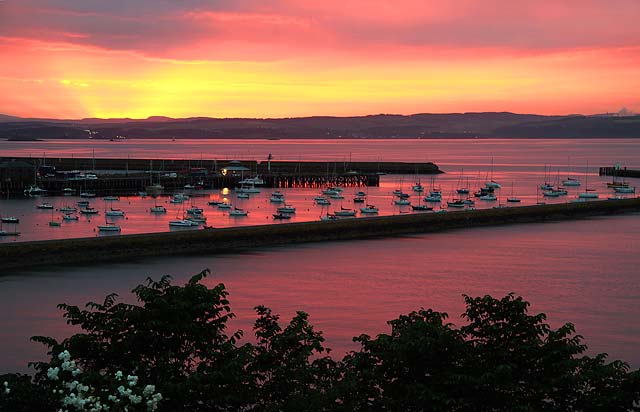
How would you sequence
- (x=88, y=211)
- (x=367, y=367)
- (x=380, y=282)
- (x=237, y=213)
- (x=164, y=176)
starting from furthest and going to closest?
(x=164, y=176)
(x=237, y=213)
(x=88, y=211)
(x=380, y=282)
(x=367, y=367)

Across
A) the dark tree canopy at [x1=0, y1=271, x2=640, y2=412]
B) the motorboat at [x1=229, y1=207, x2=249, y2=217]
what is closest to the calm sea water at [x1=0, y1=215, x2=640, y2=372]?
the dark tree canopy at [x1=0, y1=271, x2=640, y2=412]

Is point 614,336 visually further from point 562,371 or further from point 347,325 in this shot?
point 562,371

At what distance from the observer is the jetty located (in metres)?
62.3

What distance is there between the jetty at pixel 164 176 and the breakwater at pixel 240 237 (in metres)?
29.5

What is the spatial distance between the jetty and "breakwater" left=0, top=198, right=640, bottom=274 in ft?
96.8

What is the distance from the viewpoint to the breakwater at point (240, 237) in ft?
91.6

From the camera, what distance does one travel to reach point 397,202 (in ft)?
177

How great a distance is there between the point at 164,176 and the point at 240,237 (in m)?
38.9

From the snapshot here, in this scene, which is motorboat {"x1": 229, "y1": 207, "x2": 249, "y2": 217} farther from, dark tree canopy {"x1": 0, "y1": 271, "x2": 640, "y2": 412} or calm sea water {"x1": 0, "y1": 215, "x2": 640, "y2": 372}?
dark tree canopy {"x1": 0, "y1": 271, "x2": 640, "y2": 412}

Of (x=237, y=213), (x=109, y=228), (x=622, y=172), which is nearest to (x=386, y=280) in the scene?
(x=109, y=228)

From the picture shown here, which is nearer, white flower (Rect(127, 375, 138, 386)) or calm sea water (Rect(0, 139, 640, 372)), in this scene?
white flower (Rect(127, 375, 138, 386))

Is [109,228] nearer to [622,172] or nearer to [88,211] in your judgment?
[88,211]

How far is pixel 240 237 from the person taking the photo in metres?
33.0

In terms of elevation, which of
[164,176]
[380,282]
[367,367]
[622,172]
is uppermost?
[367,367]
